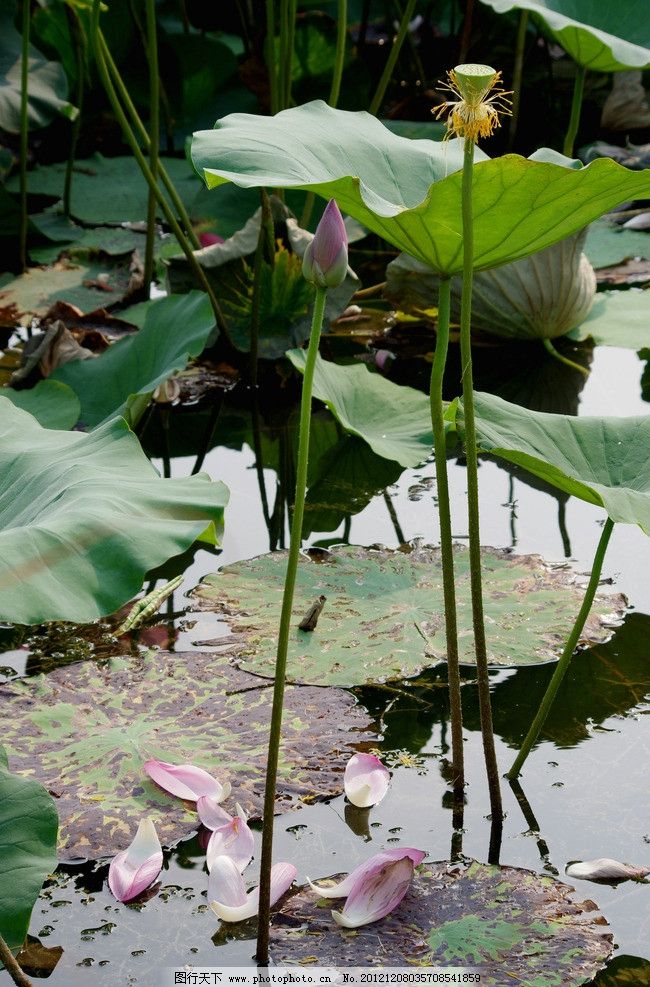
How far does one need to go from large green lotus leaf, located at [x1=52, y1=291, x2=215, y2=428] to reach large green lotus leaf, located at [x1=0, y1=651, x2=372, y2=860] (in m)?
0.62

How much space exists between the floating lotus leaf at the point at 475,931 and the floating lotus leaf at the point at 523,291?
5.31 ft

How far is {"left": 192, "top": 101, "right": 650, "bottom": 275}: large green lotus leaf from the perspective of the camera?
1.09m

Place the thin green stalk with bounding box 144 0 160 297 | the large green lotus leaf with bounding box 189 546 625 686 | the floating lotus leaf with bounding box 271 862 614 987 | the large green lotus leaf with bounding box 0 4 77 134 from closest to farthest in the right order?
1. the floating lotus leaf with bounding box 271 862 614 987
2. the large green lotus leaf with bounding box 189 546 625 686
3. the thin green stalk with bounding box 144 0 160 297
4. the large green lotus leaf with bounding box 0 4 77 134

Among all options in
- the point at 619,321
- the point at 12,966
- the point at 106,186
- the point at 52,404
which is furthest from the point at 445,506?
the point at 106,186

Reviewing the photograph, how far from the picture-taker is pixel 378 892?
1.06 m

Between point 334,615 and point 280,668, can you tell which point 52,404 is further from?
point 280,668

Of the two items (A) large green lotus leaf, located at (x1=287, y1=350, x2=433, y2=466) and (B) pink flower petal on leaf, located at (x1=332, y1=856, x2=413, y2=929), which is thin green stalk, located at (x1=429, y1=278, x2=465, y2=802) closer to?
(B) pink flower petal on leaf, located at (x1=332, y1=856, x2=413, y2=929)

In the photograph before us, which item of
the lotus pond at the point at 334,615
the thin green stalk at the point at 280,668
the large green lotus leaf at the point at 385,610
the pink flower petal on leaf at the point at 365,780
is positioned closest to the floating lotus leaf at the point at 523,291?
the lotus pond at the point at 334,615

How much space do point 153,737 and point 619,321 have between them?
1.79 m

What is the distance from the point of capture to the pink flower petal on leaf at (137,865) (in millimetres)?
1115

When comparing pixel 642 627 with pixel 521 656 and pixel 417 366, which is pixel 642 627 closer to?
pixel 521 656

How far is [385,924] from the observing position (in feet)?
3.45

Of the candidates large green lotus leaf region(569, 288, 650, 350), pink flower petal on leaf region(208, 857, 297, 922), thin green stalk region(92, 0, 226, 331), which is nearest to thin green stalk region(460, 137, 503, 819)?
pink flower petal on leaf region(208, 857, 297, 922)

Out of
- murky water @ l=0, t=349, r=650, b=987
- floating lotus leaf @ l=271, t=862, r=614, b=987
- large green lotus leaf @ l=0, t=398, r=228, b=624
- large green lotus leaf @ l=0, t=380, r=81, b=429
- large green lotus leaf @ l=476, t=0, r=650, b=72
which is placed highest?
large green lotus leaf @ l=476, t=0, r=650, b=72
